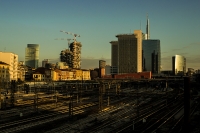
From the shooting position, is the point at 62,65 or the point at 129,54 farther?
the point at 129,54

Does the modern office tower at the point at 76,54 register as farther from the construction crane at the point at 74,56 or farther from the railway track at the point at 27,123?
the railway track at the point at 27,123

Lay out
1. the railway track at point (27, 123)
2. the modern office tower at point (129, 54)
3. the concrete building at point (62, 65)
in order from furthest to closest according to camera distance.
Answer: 1. the modern office tower at point (129, 54)
2. the concrete building at point (62, 65)
3. the railway track at point (27, 123)

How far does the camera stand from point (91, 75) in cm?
16400

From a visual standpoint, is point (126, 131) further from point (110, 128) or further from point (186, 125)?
point (186, 125)

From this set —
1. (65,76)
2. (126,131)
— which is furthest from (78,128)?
(65,76)

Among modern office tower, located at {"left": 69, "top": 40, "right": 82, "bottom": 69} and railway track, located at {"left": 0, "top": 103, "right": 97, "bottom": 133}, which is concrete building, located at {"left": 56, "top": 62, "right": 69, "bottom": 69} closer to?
modern office tower, located at {"left": 69, "top": 40, "right": 82, "bottom": 69}

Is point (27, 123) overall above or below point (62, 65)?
below

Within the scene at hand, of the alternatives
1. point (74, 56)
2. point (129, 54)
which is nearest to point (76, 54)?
point (74, 56)

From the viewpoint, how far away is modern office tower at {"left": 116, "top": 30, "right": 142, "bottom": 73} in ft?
534

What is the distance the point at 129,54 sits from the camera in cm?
16350

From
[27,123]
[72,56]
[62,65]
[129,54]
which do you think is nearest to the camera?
[27,123]

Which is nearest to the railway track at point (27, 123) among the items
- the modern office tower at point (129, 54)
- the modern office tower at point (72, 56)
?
the modern office tower at point (129, 54)

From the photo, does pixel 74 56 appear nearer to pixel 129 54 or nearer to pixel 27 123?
pixel 129 54

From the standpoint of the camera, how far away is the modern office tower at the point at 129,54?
162625 mm
